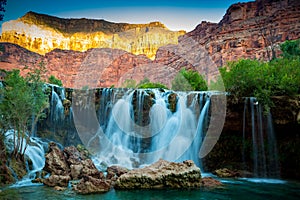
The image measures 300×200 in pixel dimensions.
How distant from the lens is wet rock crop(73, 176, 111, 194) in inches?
343

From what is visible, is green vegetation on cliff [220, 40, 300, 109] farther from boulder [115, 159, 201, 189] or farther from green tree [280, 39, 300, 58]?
green tree [280, 39, 300, 58]

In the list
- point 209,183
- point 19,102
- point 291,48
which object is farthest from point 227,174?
point 291,48

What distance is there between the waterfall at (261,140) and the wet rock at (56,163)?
33.7 feet

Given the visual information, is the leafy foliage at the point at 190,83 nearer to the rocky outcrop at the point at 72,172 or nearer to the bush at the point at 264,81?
the bush at the point at 264,81

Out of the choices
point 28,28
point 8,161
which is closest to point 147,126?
point 8,161

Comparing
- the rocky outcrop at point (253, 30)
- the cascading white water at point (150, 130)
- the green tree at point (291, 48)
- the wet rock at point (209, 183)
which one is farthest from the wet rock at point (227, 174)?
the rocky outcrop at point (253, 30)

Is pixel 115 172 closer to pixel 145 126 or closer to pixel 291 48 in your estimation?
pixel 145 126

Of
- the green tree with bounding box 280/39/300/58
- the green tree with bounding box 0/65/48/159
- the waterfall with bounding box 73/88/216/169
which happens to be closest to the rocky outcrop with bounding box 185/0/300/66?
the green tree with bounding box 280/39/300/58

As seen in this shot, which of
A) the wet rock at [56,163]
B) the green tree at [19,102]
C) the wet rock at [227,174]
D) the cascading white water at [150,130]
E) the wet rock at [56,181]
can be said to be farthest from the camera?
the cascading white water at [150,130]

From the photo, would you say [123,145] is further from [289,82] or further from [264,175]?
[289,82]

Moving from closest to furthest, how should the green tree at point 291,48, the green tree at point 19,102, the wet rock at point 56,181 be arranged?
the wet rock at point 56,181 < the green tree at point 19,102 < the green tree at point 291,48

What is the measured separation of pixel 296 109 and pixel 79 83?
246 feet

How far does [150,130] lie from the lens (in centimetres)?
1767

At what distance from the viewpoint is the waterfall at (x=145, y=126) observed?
16.4 m
